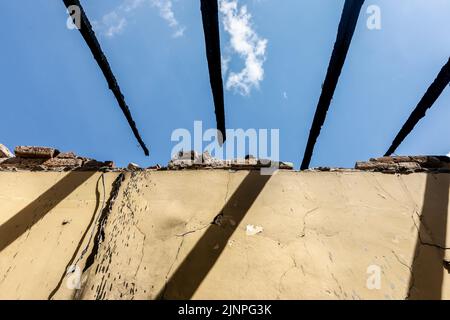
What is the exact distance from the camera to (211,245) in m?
1.95

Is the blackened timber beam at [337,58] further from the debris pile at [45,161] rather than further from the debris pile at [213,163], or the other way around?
the debris pile at [45,161]

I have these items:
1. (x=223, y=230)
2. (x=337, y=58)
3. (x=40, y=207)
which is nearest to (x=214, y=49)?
(x=337, y=58)

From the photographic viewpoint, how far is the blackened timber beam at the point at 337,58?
1.68 m

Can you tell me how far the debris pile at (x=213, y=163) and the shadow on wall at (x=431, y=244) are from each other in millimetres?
1016

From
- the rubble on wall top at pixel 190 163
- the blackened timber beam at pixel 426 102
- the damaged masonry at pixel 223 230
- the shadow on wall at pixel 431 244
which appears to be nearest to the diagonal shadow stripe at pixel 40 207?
the damaged masonry at pixel 223 230

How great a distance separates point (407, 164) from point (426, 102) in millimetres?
562

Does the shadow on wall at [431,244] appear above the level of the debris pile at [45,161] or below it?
below

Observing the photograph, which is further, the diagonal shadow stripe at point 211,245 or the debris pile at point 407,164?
the debris pile at point 407,164

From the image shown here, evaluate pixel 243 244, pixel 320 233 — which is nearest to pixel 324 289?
pixel 320 233

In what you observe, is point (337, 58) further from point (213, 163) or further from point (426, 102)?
point (213, 163)

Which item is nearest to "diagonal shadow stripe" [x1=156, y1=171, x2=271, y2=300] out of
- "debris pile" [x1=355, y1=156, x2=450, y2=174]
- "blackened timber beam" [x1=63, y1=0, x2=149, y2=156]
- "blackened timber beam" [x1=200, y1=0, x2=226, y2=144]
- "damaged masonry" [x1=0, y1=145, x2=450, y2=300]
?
"damaged masonry" [x1=0, y1=145, x2=450, y2=300]
